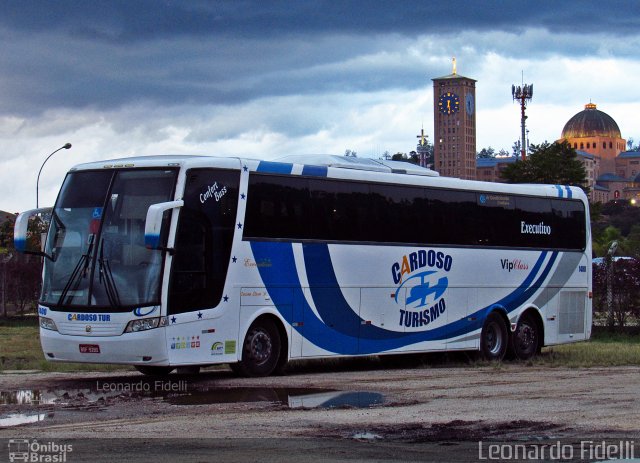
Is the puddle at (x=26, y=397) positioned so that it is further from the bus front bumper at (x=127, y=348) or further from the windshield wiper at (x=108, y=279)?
the windshield wiper at (x=108, y=279)

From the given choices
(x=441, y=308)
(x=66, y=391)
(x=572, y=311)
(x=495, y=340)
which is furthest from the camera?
(x=572, y=311)

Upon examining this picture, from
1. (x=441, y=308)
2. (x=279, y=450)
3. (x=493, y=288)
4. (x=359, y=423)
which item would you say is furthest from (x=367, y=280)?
(x=279, y=450)

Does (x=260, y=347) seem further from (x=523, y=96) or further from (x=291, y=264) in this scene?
(x=523, y=96)

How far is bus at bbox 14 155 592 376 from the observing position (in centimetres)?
1680

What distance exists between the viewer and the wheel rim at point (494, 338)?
23766 millimetres

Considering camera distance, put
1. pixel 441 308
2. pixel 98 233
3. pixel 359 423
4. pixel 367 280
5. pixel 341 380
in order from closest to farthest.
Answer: pixel 359 423 < pixel 98 233 < pixel 341 380 < pixel 367 280 < pixel 441 308

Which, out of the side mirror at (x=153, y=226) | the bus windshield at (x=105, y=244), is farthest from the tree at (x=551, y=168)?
the side mirror at (x=153, y=226)

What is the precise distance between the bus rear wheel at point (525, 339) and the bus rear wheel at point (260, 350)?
6.92 metres

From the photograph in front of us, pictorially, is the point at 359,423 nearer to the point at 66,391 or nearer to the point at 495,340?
the point at 66,391

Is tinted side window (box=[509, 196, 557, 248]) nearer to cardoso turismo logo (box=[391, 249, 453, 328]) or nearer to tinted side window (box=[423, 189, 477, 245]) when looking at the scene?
tinted side window (box=[423, 189, 477, 245])

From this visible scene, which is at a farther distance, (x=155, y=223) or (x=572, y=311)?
(x=572, y=311)

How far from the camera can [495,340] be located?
A: 78.6 feet

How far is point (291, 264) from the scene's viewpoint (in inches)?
754

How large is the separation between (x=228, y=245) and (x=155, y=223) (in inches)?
81.1
